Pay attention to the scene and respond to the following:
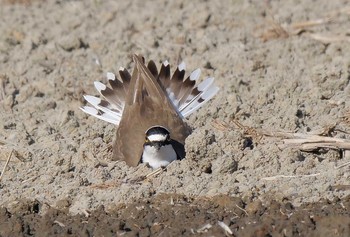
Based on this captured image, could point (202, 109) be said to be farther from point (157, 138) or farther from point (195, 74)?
point (157, 138)

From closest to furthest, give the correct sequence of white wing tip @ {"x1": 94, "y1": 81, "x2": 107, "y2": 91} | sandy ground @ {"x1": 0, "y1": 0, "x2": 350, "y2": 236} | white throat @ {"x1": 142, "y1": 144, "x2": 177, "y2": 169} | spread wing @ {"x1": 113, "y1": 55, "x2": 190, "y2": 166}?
sandy ground @ {"x1": 0, "y1": 0, "x2": 350, "y2": 236}
white throat @ {"x1": 142, "y1": 144, "x2": 177, "y2": 169}
spread wing @ {"x1": 113, "y1": 55, "x2": 190, "y2": 166}
white wing tip @ {"x1": 94, "y1": 81, "x2": 107, "y2": 91}

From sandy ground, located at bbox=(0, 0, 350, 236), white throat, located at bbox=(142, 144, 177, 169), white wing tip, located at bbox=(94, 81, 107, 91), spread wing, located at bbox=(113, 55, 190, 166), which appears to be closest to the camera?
sandy ground, located at bbox=(0, 0, 350, 236)

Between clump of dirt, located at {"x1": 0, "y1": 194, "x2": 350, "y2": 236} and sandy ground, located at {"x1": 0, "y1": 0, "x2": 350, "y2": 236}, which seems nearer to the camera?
clump of dirt, located at {"x1": 0, "y1": 194, "x2": 350, "y2": 236}

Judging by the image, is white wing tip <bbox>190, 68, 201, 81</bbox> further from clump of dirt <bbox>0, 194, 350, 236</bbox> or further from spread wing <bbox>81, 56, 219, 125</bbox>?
clump of dirt <bbox>0, 194, 350, 236</bbox>

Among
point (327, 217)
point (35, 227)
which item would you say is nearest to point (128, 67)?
point (35, 227)

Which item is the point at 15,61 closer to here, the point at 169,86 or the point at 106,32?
the point at 106,32

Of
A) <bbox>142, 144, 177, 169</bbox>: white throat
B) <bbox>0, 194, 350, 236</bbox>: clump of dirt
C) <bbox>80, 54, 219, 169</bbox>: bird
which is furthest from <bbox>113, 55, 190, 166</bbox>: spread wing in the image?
<bbox>0, 194, 350, 236</bbox>: clump of dirt

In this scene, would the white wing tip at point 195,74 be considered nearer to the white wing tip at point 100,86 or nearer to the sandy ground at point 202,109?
the sandy ground at point 202,109
